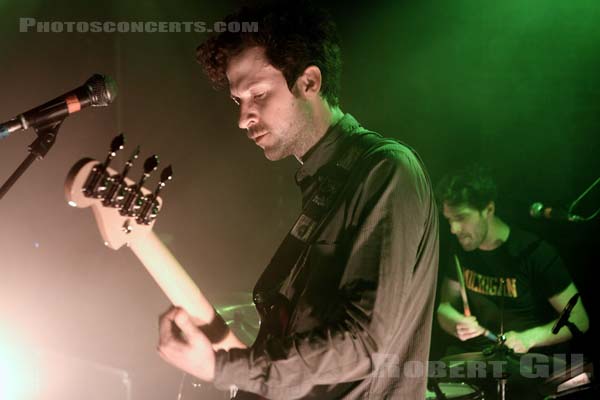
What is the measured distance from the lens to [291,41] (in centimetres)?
211

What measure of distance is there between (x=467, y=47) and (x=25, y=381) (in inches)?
162

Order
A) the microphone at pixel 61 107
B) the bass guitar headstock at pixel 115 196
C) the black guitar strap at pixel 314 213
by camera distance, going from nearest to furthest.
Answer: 1. the bass guitar headstock at pixel 115 196
2. the black guitar strap at pixel 314 213
3. the microphone at pixel 61 107

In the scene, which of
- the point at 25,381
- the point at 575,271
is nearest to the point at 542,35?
the point at 575,271

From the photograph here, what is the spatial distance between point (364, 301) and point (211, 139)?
3.62m

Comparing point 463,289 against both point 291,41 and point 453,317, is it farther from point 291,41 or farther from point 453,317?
point 291,41

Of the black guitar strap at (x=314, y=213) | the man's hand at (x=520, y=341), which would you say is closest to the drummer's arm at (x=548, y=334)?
the man's hand at (x=520, y=341)

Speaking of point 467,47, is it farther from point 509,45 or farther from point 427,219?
point 427,219

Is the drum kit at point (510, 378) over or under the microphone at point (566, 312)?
under

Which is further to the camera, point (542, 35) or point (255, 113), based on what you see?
point (542, 35)

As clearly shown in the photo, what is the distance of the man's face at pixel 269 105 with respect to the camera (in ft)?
6.81

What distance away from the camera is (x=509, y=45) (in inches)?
180

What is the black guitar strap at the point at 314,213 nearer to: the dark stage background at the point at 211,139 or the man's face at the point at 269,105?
the man's face at the point at 269,105

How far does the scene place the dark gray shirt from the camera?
4.99 ft

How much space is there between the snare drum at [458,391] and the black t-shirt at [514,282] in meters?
0.74
